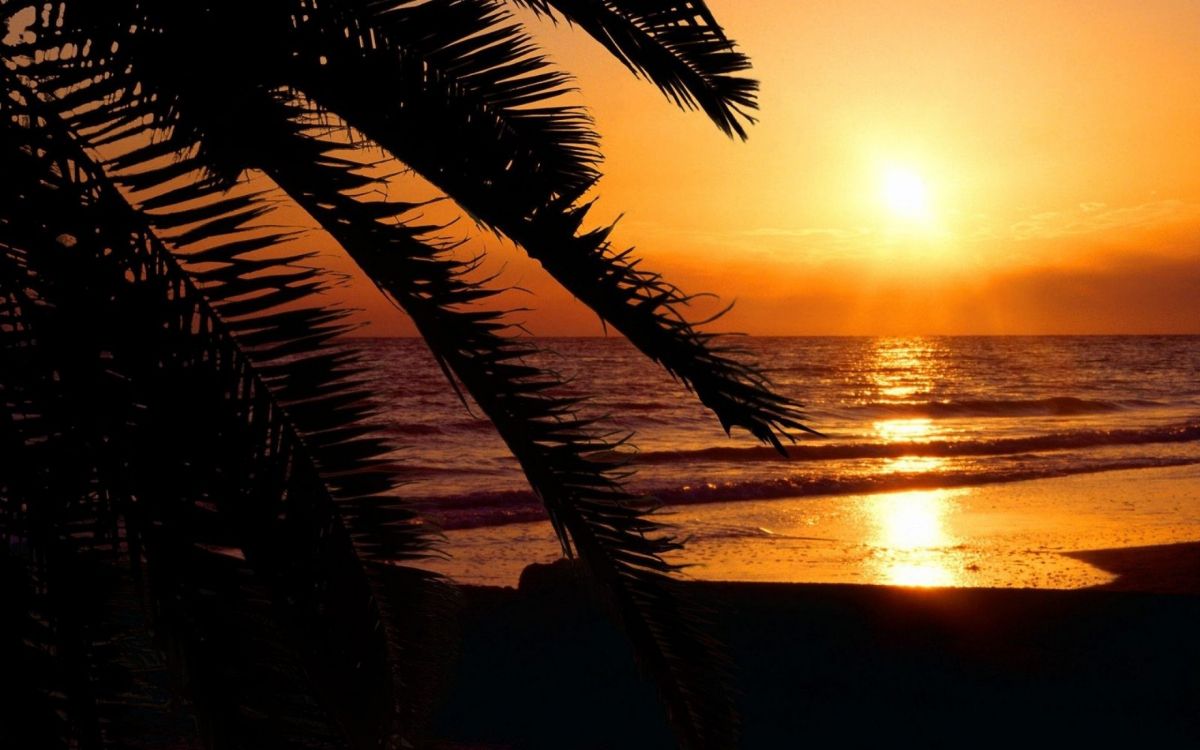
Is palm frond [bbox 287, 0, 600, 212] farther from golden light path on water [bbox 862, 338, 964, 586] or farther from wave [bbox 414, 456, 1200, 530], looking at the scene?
wave [bbox 414, 456, 1200, 530]

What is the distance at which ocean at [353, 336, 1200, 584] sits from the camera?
1128 cm

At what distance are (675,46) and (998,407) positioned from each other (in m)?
29.5

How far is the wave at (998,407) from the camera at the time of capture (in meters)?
28.9

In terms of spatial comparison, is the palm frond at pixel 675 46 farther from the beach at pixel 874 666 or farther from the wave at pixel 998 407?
the wave at pixel 998 407

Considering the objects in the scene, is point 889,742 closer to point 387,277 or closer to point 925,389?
point 387,277

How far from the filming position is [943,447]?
814 inches

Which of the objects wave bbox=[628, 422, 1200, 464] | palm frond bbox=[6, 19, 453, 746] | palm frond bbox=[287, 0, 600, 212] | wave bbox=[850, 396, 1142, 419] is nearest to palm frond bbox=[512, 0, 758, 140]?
palm frond bbox=[287, 0, 600, 212]

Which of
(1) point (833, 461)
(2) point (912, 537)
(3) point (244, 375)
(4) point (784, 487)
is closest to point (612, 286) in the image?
(3) point (244, 375)

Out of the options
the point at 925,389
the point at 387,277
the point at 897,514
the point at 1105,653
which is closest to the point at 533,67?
the point at 387,277

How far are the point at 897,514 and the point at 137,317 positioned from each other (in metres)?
12.3

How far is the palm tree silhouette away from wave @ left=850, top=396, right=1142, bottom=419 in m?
27.1

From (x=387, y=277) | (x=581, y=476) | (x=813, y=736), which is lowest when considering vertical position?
(x=813, y=736)

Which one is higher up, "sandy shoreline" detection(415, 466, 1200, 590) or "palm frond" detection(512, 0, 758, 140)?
"palm frond" detection(512, 0, 758, 140)

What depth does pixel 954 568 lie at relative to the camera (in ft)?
31.9
